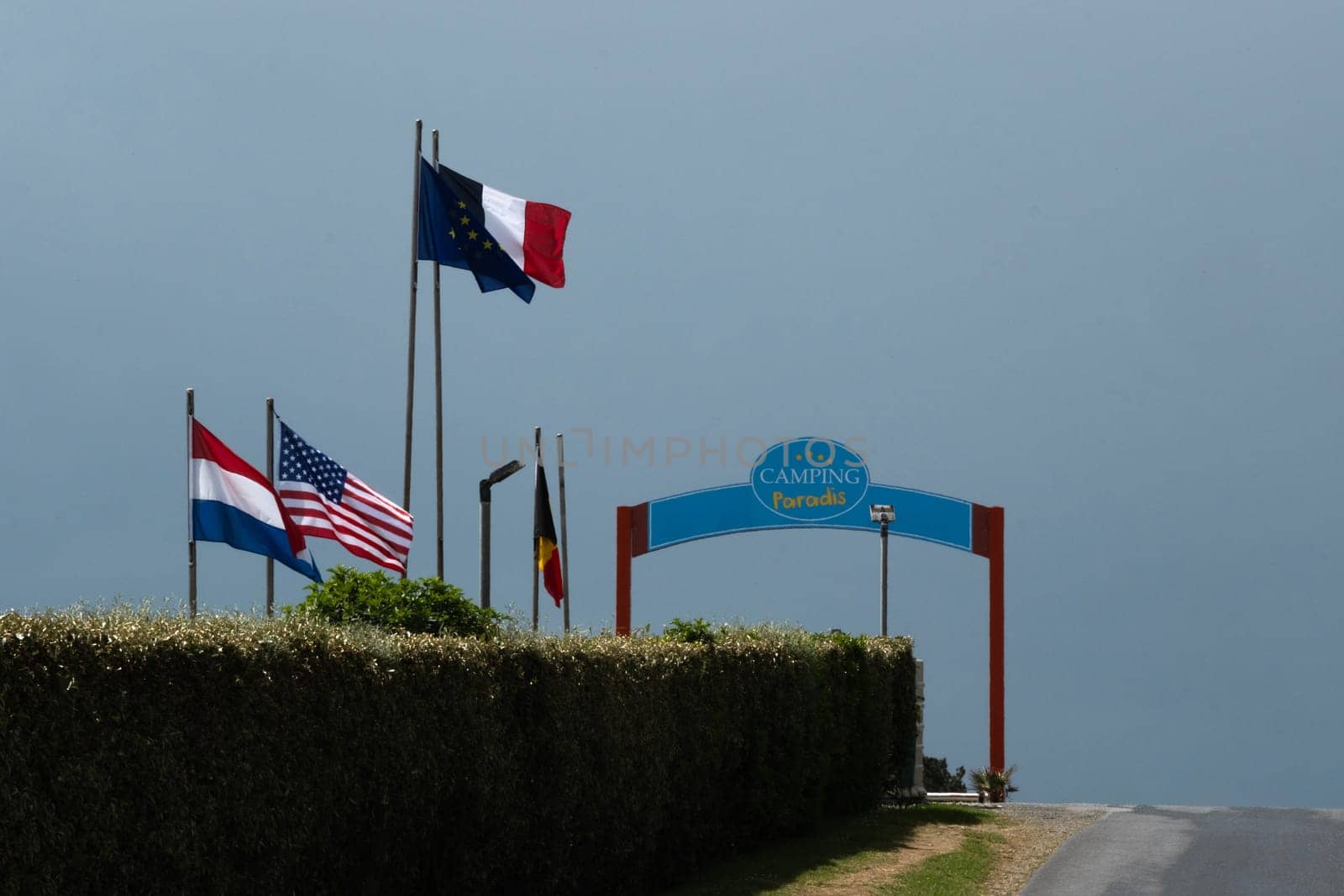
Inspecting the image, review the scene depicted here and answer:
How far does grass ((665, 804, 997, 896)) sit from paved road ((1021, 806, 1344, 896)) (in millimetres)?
975

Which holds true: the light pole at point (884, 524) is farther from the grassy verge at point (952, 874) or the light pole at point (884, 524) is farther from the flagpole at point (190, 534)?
the flagpole at point (190, 534)

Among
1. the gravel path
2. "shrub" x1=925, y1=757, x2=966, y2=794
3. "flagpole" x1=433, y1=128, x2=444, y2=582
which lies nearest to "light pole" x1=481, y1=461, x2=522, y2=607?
"flagpole" x1=433, y1=128, x2=444, y2=582

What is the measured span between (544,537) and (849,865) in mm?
10072

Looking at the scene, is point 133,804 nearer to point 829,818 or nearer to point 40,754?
point 40,754

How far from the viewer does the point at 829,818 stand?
21906mm

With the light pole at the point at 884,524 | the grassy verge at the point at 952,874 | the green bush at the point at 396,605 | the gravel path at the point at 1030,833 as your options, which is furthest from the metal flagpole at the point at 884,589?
the green bush at the point at 396,605

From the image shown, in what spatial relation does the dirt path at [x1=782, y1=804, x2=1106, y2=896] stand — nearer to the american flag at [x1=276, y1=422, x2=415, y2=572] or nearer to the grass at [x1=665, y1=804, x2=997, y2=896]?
the grass at [x1=665, y1=804, x2=997, y2=896]

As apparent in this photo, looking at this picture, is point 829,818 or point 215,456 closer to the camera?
point 215,456

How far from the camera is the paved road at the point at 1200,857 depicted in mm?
16484

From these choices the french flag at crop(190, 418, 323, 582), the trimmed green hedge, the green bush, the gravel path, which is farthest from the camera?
the gravel path

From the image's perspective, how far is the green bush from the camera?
15.5 metres

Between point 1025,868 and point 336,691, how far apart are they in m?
10.5

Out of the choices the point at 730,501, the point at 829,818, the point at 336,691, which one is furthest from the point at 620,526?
the point at 336,691

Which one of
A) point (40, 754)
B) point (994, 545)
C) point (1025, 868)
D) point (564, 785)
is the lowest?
point (1025, 868)
